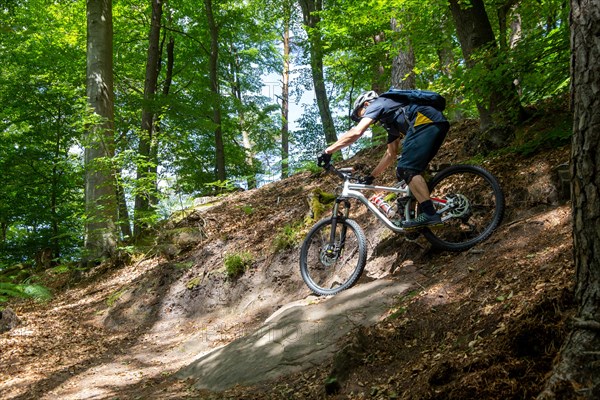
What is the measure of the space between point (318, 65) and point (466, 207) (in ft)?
36.8

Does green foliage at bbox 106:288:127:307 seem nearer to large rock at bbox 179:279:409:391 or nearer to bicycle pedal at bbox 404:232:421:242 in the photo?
large rock at bbox 179:279:409:391

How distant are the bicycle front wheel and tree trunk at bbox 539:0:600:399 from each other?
311 cm

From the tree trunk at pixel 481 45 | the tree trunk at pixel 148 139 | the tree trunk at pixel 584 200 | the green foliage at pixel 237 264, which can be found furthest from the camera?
the tree trunk at pixel 148 139

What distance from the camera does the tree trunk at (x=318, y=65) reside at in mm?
13398

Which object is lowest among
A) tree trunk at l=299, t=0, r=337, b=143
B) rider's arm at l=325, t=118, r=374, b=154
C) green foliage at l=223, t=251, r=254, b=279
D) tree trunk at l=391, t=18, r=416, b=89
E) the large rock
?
the large rock

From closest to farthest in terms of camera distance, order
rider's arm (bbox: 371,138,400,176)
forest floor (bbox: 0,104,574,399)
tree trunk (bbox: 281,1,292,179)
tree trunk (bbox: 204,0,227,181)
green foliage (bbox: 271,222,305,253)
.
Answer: forest floor (bbox: 0,104,574,399) → rider's arm (bbox: 371,138,400,176) → green foliage (bbox: 271,222,305,253) → tree trunk (bbox: 204,0,227,181) → tree trunk (bbox: 281,1,292,179)

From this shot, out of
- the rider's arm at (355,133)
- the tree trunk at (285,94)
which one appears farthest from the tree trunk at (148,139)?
the tree trunk at (285,94)

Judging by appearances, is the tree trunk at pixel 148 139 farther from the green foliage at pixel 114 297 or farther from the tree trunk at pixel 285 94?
the tree trunk at pixel 285 94

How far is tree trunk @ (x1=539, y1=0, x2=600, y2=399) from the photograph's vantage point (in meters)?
1.96

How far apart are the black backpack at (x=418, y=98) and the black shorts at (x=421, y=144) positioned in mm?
251

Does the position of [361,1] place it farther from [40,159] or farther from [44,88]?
[40,159]

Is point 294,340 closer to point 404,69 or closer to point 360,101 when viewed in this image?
point 360,101

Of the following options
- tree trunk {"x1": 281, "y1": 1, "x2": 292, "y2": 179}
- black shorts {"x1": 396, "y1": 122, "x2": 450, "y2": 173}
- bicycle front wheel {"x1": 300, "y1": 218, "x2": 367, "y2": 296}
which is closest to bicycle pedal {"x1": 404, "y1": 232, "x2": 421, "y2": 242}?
bicycle front wheel {"x1": 300, "y1": 218, "x2": 367, "y2": 296}

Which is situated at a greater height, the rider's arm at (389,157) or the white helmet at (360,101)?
the white helmet at (360,101)
